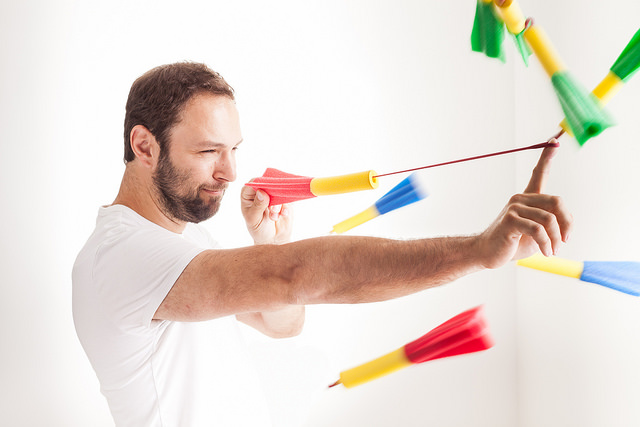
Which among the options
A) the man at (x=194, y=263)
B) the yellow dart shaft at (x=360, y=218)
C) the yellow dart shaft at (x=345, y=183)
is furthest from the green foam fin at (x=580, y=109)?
the yellow dart shaft at (x=360, y=218)

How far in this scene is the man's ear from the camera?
1.63m

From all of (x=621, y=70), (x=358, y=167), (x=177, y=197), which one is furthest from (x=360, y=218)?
(x=358, y=167)

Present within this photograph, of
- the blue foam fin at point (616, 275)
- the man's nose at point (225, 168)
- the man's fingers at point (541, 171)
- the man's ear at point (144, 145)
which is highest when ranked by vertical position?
the man's ear at point (144, 145)

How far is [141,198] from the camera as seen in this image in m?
1.67

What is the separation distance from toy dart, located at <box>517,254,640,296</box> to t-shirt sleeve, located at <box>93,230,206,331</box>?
0.82 meters

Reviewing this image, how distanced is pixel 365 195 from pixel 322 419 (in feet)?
3.78

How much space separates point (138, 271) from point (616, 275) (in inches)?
42.7

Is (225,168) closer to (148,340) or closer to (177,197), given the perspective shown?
(177,197)

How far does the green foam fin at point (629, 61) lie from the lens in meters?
1.14

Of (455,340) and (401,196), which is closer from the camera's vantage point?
(455,340)

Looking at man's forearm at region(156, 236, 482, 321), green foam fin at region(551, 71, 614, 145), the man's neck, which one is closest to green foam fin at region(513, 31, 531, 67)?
green foam fin at region(551, 71, 614, 145)

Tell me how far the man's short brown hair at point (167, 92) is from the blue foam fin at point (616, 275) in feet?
3.41

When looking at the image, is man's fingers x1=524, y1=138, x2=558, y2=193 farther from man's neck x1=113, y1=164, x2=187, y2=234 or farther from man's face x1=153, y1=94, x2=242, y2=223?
man's neck x1=113, y1=164, x2=187, y2=234

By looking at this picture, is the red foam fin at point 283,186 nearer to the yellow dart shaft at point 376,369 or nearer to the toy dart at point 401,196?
the toy dart at point 401,196
